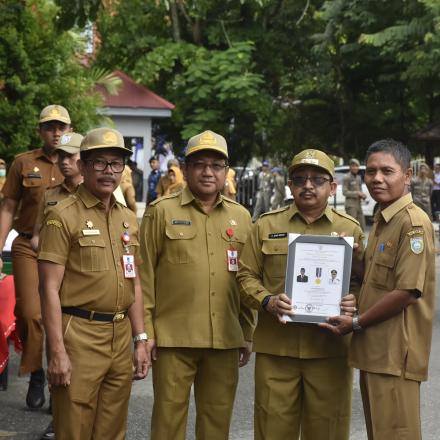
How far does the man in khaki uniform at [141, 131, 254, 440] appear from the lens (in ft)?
19.4

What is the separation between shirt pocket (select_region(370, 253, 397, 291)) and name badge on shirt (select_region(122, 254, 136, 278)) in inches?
46.1

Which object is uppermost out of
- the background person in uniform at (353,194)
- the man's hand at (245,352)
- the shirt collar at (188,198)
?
the background person in uniform at (353,194)

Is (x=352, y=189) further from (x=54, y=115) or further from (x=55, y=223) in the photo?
(x=55, y=223)

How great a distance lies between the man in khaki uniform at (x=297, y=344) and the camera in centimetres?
565

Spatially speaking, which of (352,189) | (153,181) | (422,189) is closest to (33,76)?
(153,181)

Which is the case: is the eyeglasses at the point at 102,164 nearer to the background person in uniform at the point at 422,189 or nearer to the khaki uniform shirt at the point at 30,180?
the khaki uniform shirt at the point at 30,180

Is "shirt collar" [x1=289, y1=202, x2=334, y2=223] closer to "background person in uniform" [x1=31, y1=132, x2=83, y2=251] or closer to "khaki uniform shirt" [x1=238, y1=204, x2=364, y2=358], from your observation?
"khaki uniform shirt" [x1=238, y1=204, x2=364, y2=358]

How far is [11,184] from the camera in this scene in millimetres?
8227

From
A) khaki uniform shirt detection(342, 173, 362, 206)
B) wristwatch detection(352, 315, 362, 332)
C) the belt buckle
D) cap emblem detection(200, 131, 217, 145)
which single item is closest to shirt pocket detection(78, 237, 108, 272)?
the belt buckle

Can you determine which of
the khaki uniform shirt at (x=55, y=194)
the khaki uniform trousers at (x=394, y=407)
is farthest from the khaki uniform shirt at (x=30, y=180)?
the khaki uniform trousers at (x=394, y=407)

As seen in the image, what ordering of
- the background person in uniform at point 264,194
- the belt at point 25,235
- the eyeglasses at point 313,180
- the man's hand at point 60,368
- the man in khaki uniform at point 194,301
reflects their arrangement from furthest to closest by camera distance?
the background person in uniform at point 264,194, the belt at point 25,235, the man in khaki uniform at point 194,301, the eyeglasses at point 313,180, the man's hand at point 60,368

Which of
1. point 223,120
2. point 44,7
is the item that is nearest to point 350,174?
point 223,120

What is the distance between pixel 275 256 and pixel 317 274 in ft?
1.08

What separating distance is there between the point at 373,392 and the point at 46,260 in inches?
66.0
